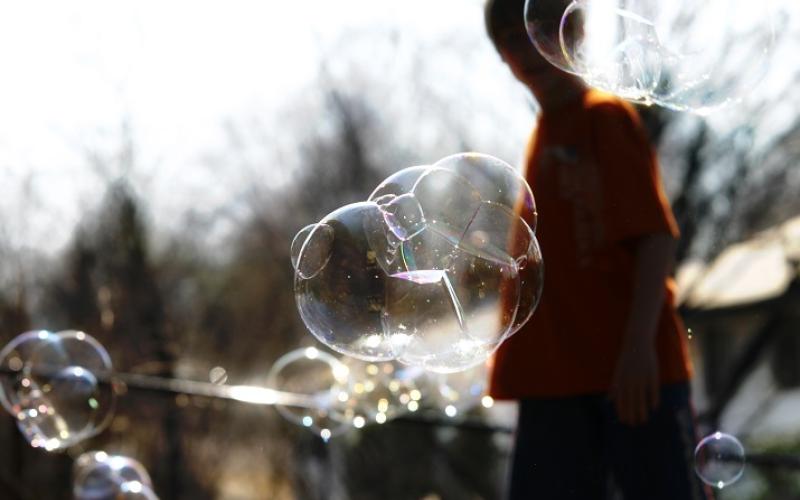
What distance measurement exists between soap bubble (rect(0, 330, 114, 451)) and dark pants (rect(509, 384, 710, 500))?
1.75 m

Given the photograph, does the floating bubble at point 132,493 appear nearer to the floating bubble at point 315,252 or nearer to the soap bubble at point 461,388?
the soap bubble at point 461,388

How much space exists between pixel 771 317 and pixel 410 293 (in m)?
5.36

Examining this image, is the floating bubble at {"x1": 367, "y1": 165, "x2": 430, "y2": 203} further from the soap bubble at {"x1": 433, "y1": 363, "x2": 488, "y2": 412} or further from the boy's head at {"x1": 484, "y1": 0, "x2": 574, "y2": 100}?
the soap bubble at {"x1": 433, "y1": 363, "x2": 488, "y2": 412}

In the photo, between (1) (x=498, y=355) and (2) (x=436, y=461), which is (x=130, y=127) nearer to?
(2) (x=436, y=461)

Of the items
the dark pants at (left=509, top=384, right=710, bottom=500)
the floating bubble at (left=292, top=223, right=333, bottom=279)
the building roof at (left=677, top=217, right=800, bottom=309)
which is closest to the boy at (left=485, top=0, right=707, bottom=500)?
the dark pants at (left=509, top=384, right=710, bottom=500)

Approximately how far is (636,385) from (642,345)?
83mm

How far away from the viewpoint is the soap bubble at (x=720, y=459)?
9.59 ft

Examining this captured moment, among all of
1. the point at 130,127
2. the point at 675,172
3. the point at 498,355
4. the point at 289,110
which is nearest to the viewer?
the point at 498,355

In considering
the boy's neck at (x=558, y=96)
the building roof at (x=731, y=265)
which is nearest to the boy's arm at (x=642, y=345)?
the boy's neck at (x=558, y=96)

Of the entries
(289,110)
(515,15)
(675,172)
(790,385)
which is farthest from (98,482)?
(790,385)

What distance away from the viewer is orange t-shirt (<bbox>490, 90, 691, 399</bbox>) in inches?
97.7

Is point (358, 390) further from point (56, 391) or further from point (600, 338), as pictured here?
point (600, 338)

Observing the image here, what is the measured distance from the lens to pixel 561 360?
2500 mm

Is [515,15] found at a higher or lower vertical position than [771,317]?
higher
